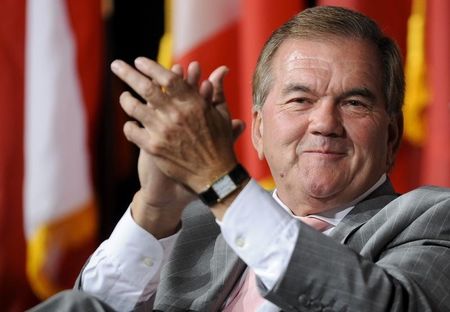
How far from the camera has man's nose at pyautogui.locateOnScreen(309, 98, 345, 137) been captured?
1.72 meters

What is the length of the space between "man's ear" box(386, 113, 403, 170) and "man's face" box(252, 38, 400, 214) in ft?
0.18

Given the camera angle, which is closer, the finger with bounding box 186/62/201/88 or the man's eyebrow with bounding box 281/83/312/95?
the finger with bounding box 186/62/201/88

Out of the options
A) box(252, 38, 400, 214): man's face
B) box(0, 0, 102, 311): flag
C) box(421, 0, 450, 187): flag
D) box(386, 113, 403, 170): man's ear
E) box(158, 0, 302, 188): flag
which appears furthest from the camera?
box(0, 0, 102, 311): flag

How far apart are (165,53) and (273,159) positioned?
1294mm

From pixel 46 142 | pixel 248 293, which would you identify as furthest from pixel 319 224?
pixel 46 142

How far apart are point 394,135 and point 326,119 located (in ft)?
0.77

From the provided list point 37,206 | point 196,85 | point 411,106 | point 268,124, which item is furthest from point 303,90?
point 37,206

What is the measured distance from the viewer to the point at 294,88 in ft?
5.85

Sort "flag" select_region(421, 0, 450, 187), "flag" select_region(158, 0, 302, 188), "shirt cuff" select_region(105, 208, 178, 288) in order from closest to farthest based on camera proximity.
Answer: "shirt cuff" select_region(105, 208, 178, 288)
"flag" select_region(421, 0, 450, 187)
"flag" select_region(158, 0, 302, 188)

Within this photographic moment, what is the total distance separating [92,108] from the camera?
3.16m

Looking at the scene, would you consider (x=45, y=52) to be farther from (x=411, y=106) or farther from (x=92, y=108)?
(x=411, y=106)

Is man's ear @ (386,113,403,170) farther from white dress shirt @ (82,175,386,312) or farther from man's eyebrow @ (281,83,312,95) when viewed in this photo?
man's eyebrow @ (281,83,312,95)

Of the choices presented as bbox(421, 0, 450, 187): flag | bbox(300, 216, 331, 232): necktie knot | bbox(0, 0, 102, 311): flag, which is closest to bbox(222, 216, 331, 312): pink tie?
bbox(300, 216, 331, 232): necktie knot

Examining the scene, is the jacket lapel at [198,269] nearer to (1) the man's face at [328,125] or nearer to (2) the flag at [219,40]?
(1) the man's face at [328,125]
